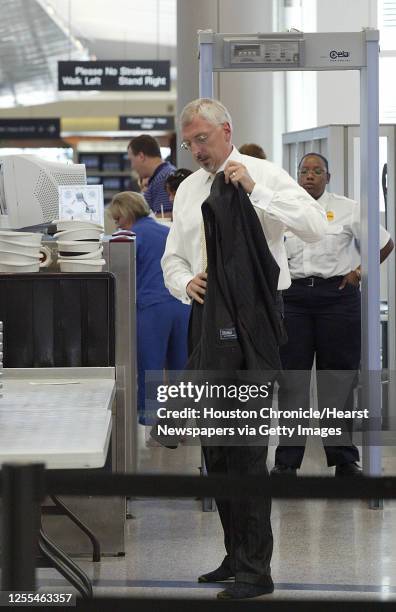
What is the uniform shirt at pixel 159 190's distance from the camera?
8086 mm

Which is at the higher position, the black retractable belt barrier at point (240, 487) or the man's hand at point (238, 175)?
the man's hand at point (238, 175)

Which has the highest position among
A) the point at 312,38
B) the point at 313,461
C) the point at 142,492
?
the point at 312,38

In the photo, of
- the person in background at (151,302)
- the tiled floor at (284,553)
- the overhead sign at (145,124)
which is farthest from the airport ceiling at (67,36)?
the tiled floor at (284,553)

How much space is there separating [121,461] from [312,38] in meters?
2.23

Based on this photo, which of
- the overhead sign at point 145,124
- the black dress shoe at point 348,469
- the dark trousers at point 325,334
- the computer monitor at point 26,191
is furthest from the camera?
the overhead sign at point 145,124

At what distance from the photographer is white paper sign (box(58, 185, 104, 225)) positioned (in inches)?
207

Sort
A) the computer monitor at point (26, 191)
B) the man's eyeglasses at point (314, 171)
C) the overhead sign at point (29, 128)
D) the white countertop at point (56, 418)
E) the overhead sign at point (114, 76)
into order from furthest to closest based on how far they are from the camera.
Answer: the overhead sign at point (29, 128) → the overhead sign at point (114, 76) → the man's eyeglasses at point (314, 171) → the computer monitor at point (26, 191) → the white countertop at point (56, 418)

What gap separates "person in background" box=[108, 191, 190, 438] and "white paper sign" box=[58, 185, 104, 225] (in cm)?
159

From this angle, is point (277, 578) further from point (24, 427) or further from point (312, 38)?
point (312, 38)

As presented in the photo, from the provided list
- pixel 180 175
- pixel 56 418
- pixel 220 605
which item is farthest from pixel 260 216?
pixel 180 175

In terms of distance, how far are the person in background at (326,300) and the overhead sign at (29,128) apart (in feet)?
61.8

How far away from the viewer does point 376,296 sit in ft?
18.6

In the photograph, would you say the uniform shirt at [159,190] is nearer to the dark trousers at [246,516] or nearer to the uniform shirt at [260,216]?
the uniform shirt at [260,216]

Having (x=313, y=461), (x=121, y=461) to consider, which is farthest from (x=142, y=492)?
(x=313, y=461)
